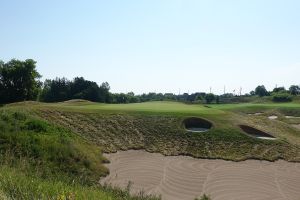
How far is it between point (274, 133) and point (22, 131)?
23.6m

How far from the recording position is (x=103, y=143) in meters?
30.7

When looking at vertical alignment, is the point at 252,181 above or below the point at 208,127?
below

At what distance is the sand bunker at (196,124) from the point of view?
36.3 m

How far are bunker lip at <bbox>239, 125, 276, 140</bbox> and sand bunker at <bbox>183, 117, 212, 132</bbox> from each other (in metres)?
3.28

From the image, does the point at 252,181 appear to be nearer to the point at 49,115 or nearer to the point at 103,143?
the point at 103,143

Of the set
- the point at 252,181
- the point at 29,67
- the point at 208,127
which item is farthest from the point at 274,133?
the point at 29,67

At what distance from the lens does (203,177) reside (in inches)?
960

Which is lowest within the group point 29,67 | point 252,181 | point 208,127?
point 252,181

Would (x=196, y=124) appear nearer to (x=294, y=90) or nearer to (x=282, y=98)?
(x=282, y=98)

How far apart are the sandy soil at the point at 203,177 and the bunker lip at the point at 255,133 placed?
5958 mm

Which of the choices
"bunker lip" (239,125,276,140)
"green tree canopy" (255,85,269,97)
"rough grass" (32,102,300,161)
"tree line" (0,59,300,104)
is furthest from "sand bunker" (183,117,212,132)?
"green tree canopy" (255,85,269,97)

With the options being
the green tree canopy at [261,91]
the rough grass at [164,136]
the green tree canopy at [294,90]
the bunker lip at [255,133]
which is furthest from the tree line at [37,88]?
the bunker lip at [255,133]

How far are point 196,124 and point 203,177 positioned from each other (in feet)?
42.3

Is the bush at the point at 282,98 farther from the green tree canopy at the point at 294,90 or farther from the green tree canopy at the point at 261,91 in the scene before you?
the green tree canopy at the point at 261,91
